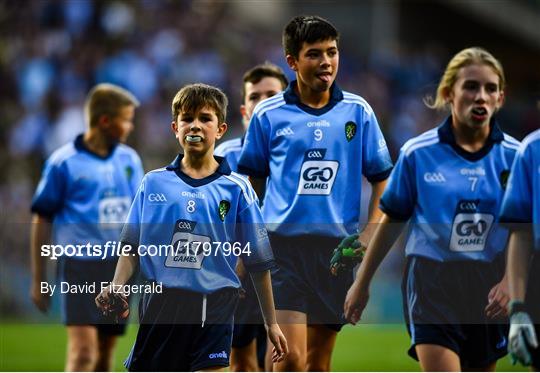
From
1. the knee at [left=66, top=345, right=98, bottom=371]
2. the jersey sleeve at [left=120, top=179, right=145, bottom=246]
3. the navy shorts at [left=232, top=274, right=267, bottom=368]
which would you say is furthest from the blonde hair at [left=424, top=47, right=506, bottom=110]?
the knee at [left=66, top=345, right=98, bottom=371]

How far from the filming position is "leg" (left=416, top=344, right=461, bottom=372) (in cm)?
612

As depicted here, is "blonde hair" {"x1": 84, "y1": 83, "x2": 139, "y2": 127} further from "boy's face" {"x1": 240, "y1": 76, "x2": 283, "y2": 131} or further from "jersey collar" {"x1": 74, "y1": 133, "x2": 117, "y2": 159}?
"boy's face" {"x1": 240, "y1": 76, "x2": 283, "y2": 131}

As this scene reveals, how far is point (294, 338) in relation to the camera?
6.54m

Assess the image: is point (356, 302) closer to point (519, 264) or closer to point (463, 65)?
point (519, 264)

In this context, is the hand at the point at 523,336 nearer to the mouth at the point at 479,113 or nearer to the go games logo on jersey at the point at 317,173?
the mouth at the point at 479,113

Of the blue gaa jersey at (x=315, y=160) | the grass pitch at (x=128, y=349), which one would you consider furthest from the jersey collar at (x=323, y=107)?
the grass pitch at (x=128, y=349)

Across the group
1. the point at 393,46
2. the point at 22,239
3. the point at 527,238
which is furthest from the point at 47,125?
the point at 527,238

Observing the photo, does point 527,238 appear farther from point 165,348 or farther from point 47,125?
point 47,125

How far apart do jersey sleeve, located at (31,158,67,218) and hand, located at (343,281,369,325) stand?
2959 mm

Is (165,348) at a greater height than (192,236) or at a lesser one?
lesser

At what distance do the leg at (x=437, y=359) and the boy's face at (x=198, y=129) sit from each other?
152 centimetres

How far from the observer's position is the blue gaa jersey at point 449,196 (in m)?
6.30

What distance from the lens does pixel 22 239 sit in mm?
14398

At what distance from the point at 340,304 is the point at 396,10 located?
57.9 ft
